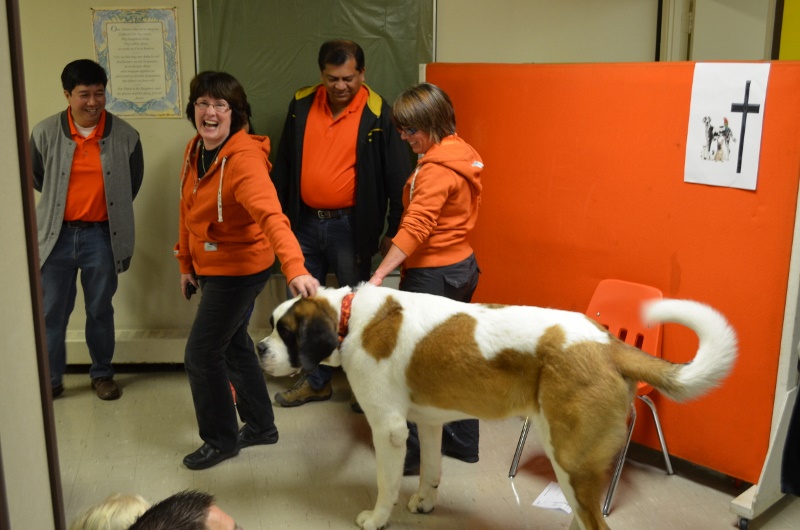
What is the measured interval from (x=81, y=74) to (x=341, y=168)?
1302 millimetres

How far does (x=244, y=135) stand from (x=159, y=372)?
1.94 metres

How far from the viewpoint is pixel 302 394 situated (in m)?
3.94

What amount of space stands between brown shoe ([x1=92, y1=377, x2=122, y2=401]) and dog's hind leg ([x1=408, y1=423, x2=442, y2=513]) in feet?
6.06

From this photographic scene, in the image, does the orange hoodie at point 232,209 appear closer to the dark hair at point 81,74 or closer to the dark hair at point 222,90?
the dark hair at point 222,90

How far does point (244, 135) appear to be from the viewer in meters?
2.96

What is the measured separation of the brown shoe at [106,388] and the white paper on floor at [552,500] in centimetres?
224

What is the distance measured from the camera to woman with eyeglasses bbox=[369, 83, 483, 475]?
112 inches

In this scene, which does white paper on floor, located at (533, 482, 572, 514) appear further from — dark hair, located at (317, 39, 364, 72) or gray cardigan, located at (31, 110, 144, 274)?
gray cardigan, located at (31, 110, 144, 274)

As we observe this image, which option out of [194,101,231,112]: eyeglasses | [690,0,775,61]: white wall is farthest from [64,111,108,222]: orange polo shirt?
Answer: [690,0,775,61]: white wall

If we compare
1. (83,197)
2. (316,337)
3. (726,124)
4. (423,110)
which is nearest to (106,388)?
(83,197)

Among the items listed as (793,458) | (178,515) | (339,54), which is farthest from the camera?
(339,54)

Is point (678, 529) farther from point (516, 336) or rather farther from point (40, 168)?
point (40, 168)

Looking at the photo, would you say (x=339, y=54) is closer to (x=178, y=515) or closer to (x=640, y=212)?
(x=640, y=212)

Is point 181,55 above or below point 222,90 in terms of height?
above
